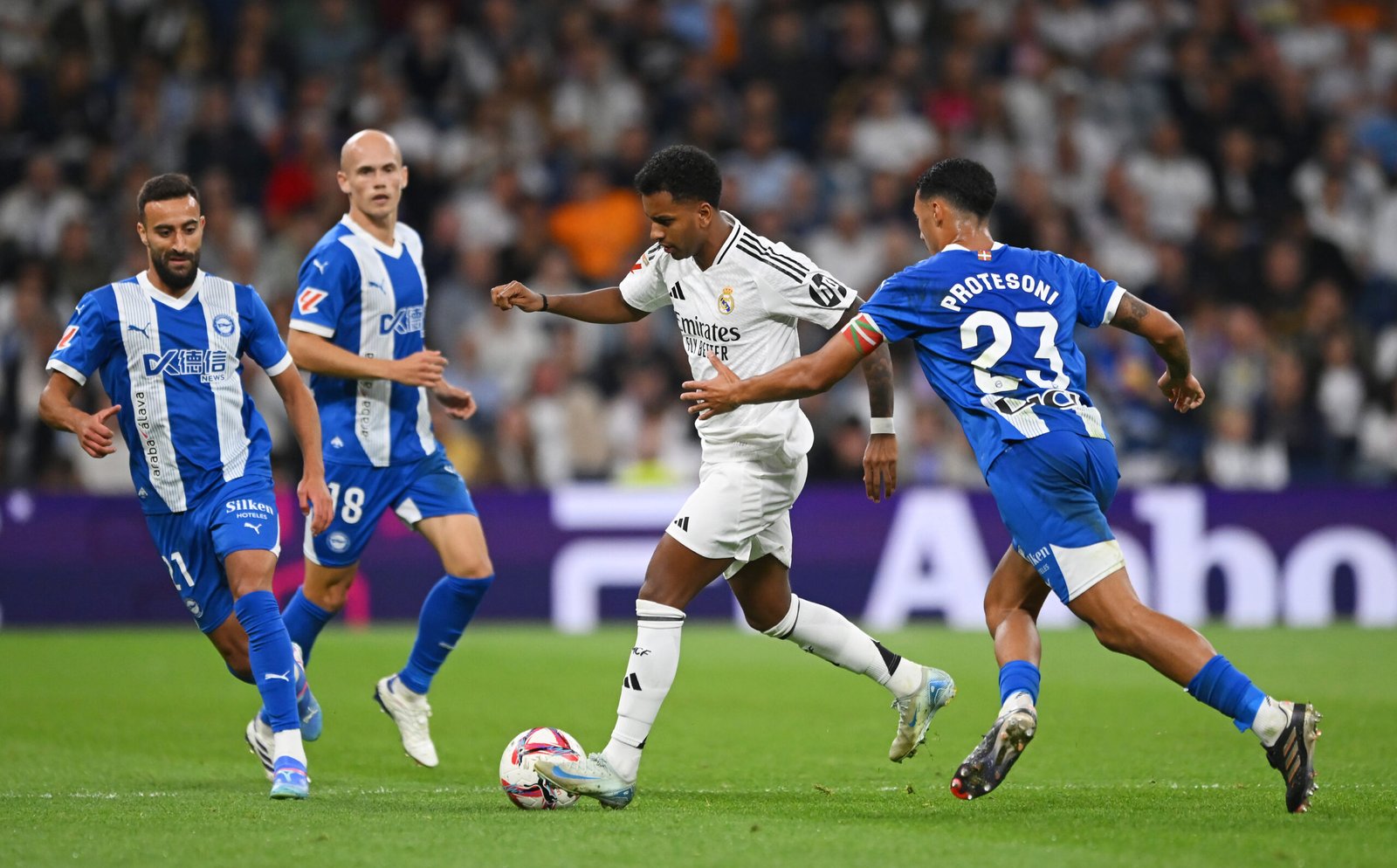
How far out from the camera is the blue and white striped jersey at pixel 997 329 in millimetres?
6020

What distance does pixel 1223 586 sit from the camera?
13.7m

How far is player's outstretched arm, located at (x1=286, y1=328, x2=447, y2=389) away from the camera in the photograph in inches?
284

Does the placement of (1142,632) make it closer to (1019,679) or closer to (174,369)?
(1019,679)

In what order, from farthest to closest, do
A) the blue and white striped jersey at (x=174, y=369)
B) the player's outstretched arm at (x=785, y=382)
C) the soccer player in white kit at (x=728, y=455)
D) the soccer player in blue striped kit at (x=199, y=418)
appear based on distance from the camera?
the blue and white striped jersey at (x=174, y=369)
the soccer player in blue striped kit at (x=199, y=418)
the soccer player in white kit at (x=728, y=455)
the player's outstretched arm at (x=785, y=382)

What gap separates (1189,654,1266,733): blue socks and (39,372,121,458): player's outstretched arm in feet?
13.5

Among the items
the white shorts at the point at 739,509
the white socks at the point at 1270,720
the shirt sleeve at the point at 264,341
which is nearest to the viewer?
the white socks at the point at 1270,720

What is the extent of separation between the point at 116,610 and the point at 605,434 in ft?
14.9

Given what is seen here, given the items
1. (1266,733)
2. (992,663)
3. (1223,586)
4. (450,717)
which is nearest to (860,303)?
(1266,733)

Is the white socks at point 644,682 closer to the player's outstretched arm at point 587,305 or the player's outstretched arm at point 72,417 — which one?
the player's outstretched arm at point 587,305

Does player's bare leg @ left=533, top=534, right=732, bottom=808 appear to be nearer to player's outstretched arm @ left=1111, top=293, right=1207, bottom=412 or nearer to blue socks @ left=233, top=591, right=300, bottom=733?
blue socks @ left=233, top=591, right=300, bottom=733

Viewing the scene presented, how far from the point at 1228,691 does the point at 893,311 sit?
1776mm

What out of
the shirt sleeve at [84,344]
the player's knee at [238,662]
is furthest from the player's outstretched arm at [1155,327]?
the shirt sleeve at [84,344]

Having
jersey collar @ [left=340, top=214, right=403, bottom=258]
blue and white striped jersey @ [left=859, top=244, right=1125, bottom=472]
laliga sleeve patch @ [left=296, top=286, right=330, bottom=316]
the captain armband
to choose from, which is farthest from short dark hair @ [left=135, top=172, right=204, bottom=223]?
blue and white striped jersey @ [left=859, top=244, right=1125, bottom=472]

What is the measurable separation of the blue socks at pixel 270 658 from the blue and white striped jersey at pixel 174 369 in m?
0.59
